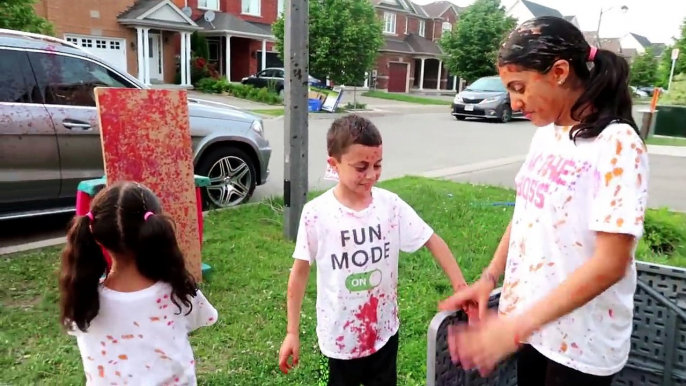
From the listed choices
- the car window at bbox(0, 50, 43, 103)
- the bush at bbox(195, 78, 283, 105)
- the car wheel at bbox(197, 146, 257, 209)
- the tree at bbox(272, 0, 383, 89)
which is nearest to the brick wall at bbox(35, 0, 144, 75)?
the bush at bbox(195, 78, 283, 105)

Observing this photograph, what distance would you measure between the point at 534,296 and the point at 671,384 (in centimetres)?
91

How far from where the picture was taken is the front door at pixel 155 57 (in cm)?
2948

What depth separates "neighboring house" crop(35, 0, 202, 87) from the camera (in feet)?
84.4

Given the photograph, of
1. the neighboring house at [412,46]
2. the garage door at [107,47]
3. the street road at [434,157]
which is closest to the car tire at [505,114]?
the street road at [434,157]

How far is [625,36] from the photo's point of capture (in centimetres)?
8525

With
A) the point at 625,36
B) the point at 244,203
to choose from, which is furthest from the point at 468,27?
the point at 625,36

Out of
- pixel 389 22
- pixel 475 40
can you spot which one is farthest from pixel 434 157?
pixel 389 22

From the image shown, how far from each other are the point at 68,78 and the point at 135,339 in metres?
4.13

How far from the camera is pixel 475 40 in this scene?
3416 centimetres

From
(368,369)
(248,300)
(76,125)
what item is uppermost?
(76,125)

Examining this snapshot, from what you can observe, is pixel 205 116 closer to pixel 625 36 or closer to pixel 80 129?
pixel 80 129

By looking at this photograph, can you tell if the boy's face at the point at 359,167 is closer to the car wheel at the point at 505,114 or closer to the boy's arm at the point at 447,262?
the boy's arm at the point at 447,262

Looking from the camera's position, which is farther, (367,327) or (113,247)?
(367,327)

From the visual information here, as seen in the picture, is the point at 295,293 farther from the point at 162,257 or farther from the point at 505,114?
the point at 505,114
